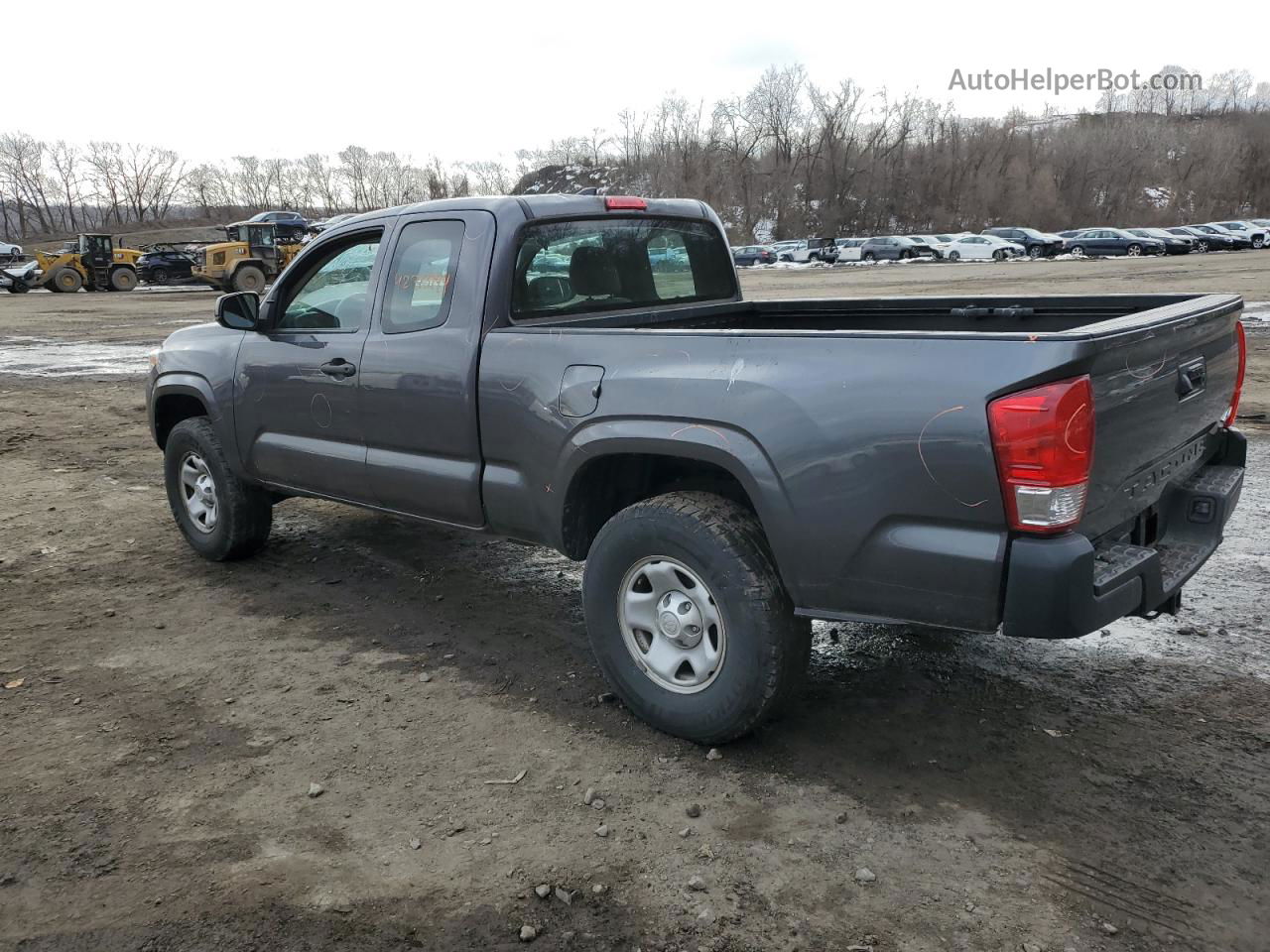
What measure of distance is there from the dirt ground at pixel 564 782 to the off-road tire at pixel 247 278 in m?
31.6

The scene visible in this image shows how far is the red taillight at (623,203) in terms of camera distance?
4.53 m

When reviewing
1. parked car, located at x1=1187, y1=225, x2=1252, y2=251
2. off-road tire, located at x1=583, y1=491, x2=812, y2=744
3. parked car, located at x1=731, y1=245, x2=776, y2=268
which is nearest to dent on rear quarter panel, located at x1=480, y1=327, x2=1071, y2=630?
off-road tire, located at x1=583, y1=491, x2=812, y2=744

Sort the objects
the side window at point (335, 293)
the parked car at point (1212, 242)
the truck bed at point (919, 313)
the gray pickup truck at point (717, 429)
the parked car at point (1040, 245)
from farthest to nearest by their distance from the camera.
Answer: the parked car at point (1040, 245) → the parked car at point (1212, 242) → the side window at point (335, 293) → the truck bed at point (919, 313) → the gray pickup truck at point (717, 429)

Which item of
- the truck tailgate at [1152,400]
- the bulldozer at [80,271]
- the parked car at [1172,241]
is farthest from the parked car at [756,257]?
the truck tailgate at [1152,400]

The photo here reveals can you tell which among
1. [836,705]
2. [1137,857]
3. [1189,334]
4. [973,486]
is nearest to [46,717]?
[836,705]

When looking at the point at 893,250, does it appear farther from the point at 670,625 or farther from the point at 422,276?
the point at 670,625

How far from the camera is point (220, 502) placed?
5.47 meters

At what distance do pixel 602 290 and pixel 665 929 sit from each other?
2796 mm

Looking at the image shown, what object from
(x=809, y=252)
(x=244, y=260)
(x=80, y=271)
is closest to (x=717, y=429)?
(x=244, y=260)

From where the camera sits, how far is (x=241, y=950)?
2.56 meters

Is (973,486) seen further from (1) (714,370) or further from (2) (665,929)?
(2) (665,929)

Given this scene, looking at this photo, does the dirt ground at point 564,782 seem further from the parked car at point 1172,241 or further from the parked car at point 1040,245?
the parked car at point 1172,241

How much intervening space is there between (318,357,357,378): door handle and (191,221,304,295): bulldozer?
3211 cm

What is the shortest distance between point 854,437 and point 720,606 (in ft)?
2.43
